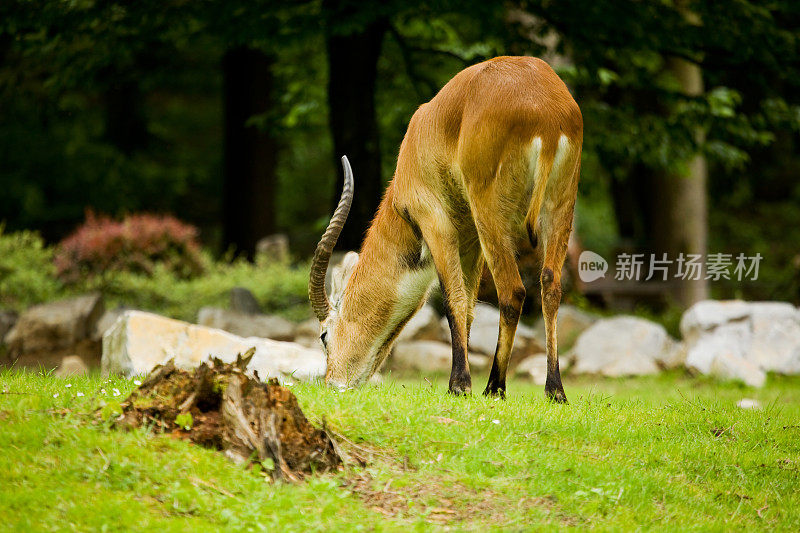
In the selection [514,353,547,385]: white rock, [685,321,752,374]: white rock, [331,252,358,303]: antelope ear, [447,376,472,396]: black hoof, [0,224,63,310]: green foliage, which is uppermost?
[331,252,358,303]: antelope ear

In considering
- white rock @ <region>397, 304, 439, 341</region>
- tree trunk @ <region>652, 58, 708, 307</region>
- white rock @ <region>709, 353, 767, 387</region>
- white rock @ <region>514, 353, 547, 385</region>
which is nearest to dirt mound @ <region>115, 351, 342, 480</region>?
white rock @ <region>514, 353, 547, 385</region>

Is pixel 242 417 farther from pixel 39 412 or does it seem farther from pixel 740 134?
pixel 740 134

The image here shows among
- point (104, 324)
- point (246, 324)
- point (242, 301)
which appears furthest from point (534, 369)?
point (104, 324)

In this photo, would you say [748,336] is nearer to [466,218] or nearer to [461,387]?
[466,218]

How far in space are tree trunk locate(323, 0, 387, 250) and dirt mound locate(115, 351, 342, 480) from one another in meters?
7.94

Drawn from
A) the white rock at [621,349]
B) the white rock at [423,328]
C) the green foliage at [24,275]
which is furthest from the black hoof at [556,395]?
the green foliage at [24,275]

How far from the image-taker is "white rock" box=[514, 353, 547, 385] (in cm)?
1164

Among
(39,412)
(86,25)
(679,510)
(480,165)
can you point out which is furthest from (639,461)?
(86,25)

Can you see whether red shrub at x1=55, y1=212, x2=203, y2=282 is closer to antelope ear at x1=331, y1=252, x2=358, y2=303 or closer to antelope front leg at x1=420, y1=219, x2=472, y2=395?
antelope ear at x1=331, y1=252, x2=358, y2=303

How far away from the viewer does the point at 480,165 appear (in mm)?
6176

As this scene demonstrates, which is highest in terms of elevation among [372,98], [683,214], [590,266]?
[372,98]

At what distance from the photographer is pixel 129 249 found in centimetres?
1400

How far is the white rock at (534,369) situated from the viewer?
1164cm

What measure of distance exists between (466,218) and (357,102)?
248 inches
